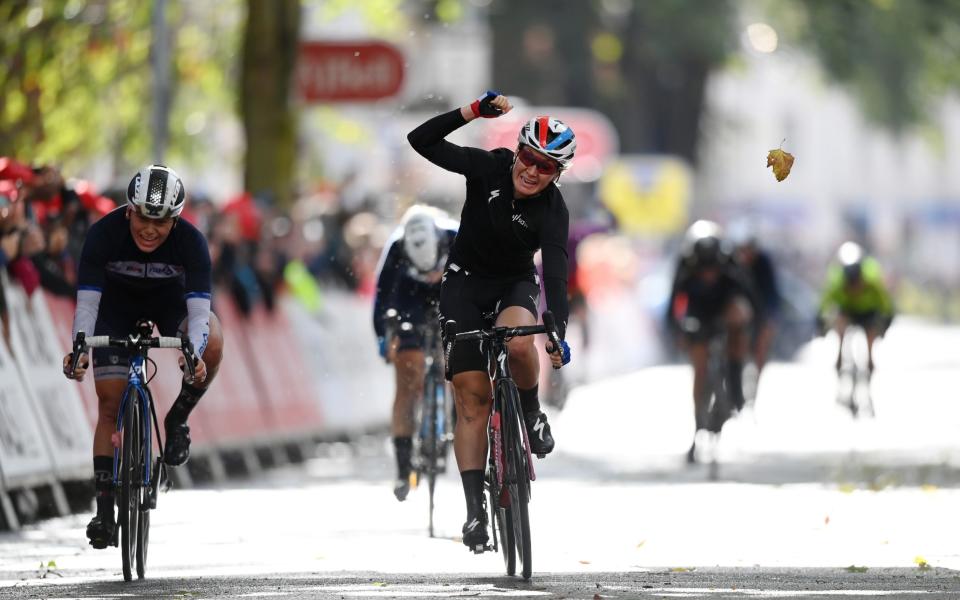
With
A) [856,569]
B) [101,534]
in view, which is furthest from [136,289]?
[856,569]

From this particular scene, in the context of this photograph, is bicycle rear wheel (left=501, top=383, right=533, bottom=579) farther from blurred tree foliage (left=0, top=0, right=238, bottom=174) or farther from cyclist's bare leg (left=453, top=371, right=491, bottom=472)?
blurred tree foliage (left=0, top=0, right=238, bottom=174)

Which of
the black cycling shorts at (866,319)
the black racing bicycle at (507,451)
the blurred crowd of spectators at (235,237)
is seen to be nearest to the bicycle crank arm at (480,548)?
the black racing bicycle at (507,451)

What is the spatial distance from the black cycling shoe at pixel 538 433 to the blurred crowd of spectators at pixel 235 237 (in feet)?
14.4

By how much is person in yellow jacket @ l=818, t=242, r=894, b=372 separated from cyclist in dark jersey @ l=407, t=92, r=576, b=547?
49.6 feet

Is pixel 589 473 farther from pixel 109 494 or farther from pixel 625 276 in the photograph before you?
Answer: pixel 625 276

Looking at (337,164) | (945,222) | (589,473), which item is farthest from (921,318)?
(589,473)

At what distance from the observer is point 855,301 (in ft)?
86.0

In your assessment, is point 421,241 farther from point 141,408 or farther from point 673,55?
point 673,55

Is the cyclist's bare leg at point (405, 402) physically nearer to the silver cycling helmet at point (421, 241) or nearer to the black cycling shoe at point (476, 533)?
the silver cycling helmet at point (421, 241)

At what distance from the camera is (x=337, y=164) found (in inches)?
2589

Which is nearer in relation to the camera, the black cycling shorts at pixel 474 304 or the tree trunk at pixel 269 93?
the black cycling shorts at pixel 474 304

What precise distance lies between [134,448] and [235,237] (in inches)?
347

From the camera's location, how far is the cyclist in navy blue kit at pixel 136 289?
11023 mm

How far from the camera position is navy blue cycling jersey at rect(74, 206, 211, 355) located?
36.4 ft
